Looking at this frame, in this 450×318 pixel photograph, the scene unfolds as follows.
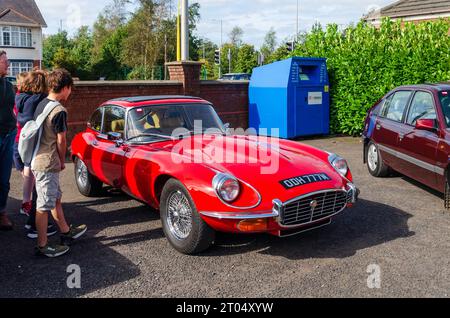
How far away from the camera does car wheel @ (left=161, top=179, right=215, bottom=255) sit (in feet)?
13.8

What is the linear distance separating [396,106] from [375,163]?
3.41 feet

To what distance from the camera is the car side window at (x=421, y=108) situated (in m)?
6.35

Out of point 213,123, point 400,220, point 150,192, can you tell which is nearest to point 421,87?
point 400,220

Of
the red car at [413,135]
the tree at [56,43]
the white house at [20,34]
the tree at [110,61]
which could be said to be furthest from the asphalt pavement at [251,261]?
the tree at [56,43]

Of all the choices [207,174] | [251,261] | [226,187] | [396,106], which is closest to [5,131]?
[207,174]

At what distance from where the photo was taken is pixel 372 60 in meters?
12.4

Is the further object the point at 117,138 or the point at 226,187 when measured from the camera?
the point at 117,138

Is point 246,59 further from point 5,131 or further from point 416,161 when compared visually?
point 5,131

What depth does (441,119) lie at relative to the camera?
5.98m

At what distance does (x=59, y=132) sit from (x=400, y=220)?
12.8ft

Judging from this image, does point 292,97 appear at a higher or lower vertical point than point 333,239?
higher

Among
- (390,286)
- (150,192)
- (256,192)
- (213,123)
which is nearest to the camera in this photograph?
(390,286)
